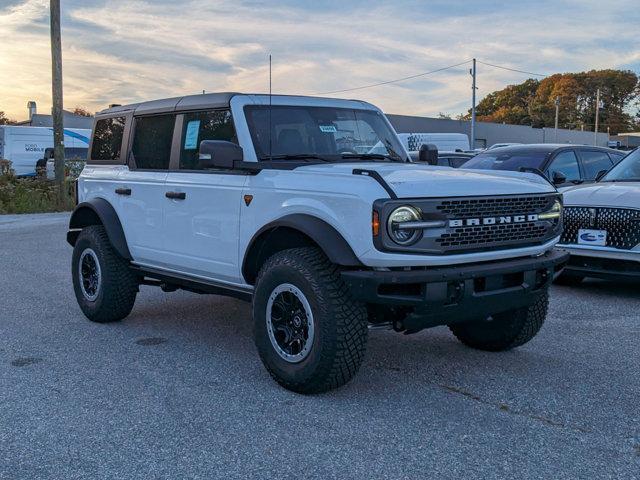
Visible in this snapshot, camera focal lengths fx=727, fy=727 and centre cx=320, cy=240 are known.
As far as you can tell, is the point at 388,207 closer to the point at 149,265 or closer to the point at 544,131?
the point at 149,265

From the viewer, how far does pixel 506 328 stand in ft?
17.5

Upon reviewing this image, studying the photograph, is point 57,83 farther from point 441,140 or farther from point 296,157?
point 296,157

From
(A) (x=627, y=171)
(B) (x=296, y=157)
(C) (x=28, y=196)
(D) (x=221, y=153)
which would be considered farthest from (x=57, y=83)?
(D) (x=221, y=153)

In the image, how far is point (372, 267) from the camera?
417 cm

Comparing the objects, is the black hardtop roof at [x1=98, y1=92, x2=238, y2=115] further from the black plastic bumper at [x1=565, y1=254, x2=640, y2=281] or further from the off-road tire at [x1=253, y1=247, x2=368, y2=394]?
the black plastic bumper at [x1=565, y1=254, x2=640, y2=281]

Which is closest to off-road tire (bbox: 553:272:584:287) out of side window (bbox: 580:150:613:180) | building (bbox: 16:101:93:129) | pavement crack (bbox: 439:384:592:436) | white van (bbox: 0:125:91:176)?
side window (bbox: 580:150:613:180)

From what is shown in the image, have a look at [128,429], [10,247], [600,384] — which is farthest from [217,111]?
[10,247]

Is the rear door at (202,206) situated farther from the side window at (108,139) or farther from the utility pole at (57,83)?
the utility pole at (57,83)

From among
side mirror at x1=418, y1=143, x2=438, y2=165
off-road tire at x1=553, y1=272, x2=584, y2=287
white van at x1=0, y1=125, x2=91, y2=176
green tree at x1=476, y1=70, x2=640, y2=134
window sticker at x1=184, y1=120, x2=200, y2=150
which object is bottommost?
off-road tire at x1=553, y1=272, x2=584, y2=287

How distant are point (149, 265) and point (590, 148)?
7232 mm

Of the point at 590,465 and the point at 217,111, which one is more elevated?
the point at 217,111

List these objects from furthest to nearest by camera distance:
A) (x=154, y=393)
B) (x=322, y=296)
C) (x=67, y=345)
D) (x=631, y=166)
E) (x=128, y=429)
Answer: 1. (x=631, y=166)
2. (x=67, y=345)
3. (x=154, y=393)
4. (x=322, y=296)
5. (x=128, y=429)

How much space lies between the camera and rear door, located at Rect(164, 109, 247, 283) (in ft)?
16.8

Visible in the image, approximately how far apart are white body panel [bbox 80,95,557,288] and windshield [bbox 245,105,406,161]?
10cm
